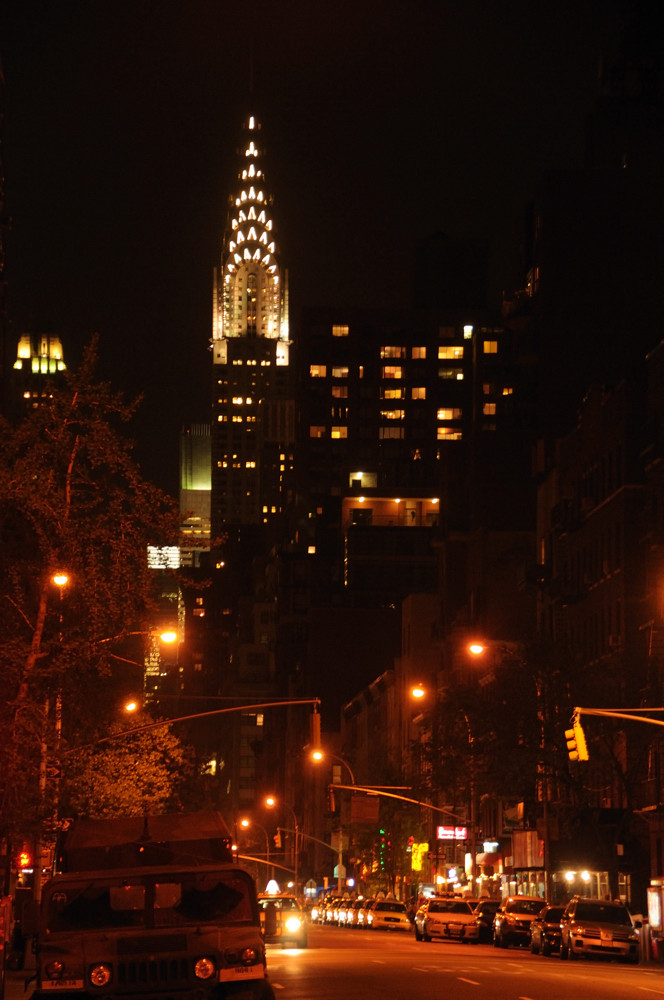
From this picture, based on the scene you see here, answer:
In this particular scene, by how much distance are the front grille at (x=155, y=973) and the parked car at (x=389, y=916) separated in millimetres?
59990

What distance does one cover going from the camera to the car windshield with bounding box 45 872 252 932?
17.7m

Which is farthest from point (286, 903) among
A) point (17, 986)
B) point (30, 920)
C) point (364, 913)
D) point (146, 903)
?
point (146, 903)

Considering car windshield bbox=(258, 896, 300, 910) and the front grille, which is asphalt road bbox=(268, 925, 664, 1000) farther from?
the front grille

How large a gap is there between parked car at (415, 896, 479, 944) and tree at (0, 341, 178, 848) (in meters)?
20.4

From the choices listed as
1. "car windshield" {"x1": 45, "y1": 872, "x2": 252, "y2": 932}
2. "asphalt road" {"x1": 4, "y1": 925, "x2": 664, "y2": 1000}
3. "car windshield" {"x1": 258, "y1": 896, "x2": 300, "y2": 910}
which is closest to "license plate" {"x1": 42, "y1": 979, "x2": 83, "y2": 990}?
"car windshield" {"x1": 45, "y1": 872, "x2": 252, "y2": 932}

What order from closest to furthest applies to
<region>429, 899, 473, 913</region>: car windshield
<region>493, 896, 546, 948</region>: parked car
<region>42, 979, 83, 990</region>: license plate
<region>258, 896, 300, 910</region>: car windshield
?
<region>42, 979, 83, 990</region>: license plate → <region>258, 896, 300, 910</region>: car windshield → <region>493, 896, 546, 948</region>: parked car → <region>429, 899, 473, 913</region>: car windshield

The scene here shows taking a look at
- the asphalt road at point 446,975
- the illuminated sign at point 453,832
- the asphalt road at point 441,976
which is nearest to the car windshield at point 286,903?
the asphalt road at point 441,976

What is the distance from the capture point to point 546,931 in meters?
49.6

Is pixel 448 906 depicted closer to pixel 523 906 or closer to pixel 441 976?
pixel 523 906

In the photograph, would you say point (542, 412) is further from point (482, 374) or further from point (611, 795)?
point (482, 374)

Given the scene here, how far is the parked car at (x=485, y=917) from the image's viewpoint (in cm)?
5941

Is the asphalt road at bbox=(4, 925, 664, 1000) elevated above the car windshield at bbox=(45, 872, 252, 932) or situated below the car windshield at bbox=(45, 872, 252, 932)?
below

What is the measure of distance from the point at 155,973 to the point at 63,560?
2451 cm

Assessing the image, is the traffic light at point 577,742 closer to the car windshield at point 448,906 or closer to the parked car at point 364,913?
the car windshield at point 448,906
